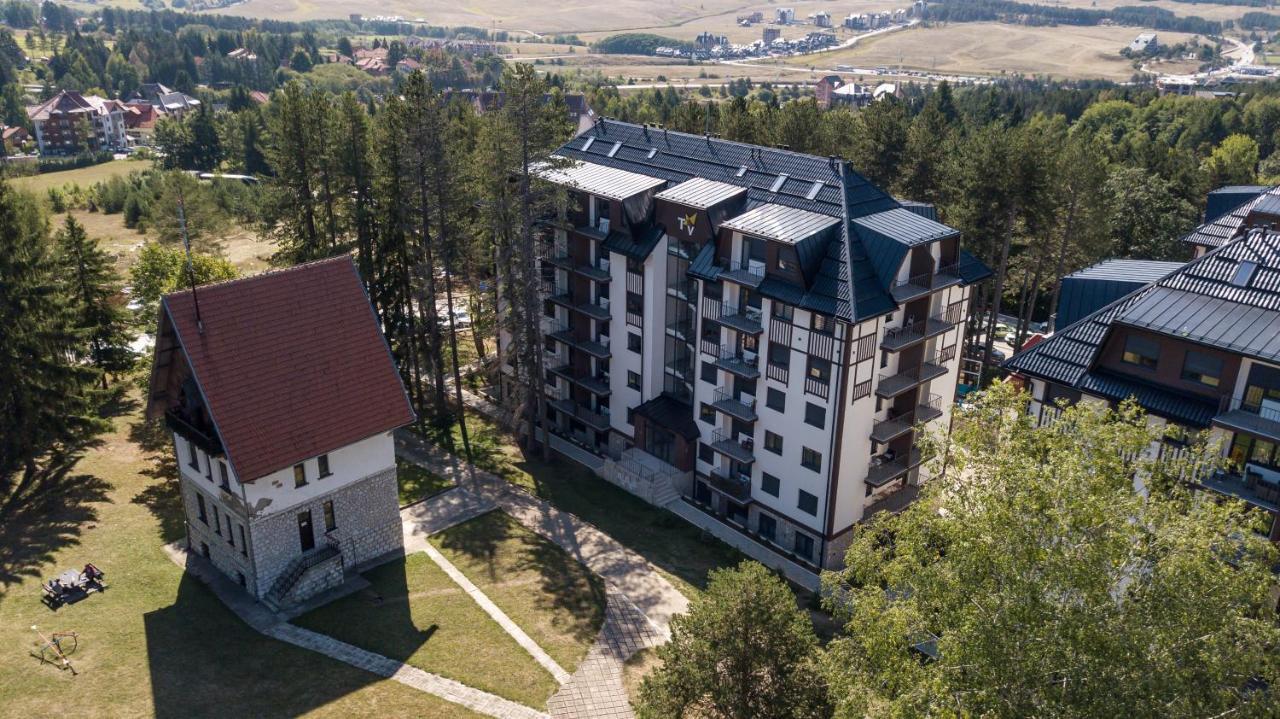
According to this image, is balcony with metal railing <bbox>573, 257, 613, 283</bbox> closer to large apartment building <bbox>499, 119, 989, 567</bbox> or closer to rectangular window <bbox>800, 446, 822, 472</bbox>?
large apartment building <bbox>499, 119, 989, 567</bbox>

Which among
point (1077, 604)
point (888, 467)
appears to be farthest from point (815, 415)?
point (1077, 604)

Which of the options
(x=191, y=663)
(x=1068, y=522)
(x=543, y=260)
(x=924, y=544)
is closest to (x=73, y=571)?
(x=191, y=663)

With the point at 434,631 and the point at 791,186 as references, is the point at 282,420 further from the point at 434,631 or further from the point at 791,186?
the point at 791,186

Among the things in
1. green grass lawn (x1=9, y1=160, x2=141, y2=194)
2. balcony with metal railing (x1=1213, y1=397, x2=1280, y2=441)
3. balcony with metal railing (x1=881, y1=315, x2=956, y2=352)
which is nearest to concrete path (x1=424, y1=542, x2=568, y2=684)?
balcony with metal railing (x1=881, y1=315, x2=956, y2=352)

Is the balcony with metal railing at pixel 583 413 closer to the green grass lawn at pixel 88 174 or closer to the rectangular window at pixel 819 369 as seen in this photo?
the rectangular window at pixel 819 369

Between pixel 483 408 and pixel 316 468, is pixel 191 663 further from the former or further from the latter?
pixel 483 408

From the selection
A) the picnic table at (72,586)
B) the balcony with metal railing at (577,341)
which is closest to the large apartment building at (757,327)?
the balcony with metal railing at (577,341)
